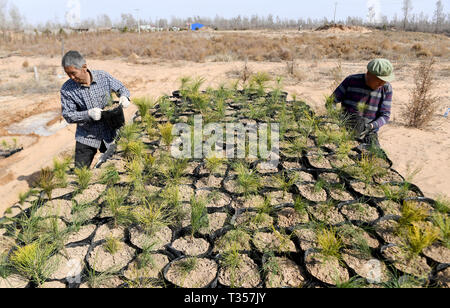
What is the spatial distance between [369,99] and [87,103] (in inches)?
98.7

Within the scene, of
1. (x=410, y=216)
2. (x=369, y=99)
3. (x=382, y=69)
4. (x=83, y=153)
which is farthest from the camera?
(x=369, y=99)

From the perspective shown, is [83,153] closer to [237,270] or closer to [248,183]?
[248,183]

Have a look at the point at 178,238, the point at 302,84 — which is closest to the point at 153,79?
the point at 302,84

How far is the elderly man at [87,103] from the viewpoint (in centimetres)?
229

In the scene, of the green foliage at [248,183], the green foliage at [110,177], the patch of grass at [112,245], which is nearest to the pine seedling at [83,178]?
the green foliage at [110,177]

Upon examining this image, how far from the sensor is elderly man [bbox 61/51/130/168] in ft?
7.52

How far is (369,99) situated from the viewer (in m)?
2.74

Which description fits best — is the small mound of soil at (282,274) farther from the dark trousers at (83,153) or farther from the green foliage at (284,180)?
the dark trousers at (83,153)

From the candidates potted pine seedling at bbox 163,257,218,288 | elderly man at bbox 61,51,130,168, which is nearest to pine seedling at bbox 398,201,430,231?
potted pine seedling at bbox 163,257,218,288

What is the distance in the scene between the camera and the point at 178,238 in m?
1.56

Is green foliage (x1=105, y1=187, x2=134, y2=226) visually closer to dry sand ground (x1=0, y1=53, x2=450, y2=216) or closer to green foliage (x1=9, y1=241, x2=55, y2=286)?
Result: green foliage (x1=9, y1=241, x2=55, y2=286)

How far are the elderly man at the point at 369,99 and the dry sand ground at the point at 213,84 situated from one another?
454 mm

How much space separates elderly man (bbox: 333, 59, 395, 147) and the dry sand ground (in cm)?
45

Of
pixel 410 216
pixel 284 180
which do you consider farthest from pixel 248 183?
pixel 410 216
